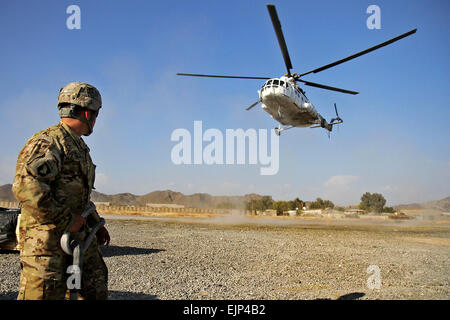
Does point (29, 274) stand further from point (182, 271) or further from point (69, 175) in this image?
point (182, 271)

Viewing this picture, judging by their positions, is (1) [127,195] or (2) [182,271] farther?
(1) [127,195]

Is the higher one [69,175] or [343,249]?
[69,175]

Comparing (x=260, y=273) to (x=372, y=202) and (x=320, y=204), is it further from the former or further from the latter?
(x=372, y=202)

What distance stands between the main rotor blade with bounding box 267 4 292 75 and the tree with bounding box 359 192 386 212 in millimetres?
84676

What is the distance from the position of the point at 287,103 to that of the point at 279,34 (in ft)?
13.4

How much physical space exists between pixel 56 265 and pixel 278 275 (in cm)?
556

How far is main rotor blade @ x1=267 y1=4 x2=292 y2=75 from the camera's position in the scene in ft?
46.8

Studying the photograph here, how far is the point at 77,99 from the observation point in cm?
312

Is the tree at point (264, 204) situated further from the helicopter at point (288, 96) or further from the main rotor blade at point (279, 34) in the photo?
the main rotor blade at point (279, 34)

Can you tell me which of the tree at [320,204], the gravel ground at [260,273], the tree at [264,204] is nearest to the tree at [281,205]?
the tree at [264,204]

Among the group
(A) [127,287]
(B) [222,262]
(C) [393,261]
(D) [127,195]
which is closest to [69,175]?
(A) [127,287]

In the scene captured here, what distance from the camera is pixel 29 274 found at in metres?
2.56

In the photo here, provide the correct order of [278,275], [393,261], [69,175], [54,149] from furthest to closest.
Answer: [393,261] < [278,275] < [69,175] < [54,149]

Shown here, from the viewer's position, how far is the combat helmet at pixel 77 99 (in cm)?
312
